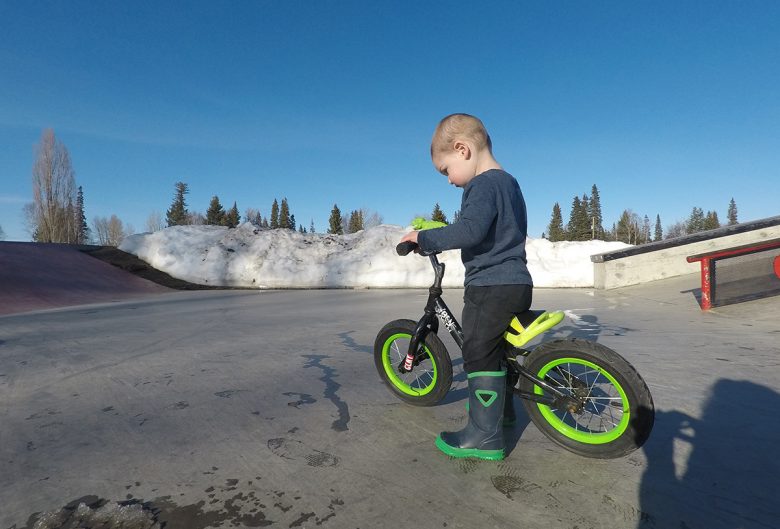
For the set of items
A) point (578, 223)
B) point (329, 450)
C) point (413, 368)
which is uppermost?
point (578, 223)

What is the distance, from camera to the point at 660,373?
277cm

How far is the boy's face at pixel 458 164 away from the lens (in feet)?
6.36

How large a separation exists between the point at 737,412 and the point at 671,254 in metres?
8.95

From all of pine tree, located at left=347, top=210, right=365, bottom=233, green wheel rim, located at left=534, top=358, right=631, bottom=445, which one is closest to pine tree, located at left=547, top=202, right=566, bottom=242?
pine tree, located at left=347, top=210, right=365, bottom=233

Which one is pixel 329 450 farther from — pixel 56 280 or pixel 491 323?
pixel 56 280

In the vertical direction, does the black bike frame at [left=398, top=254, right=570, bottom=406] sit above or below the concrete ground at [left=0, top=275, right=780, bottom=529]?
above

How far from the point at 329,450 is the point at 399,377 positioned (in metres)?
0.94

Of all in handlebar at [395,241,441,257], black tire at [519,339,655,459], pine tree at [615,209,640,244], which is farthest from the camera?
pine tree at [615,209,640,244]

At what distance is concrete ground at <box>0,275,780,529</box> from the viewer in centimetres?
134

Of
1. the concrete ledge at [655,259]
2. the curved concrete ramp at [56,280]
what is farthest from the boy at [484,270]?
the curved concrete ramp at [56,280]

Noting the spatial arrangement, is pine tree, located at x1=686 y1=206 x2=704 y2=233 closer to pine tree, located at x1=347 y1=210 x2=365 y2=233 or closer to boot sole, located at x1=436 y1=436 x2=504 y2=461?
pine tree, located at x1=347 y1=210 x2=365 y2=233

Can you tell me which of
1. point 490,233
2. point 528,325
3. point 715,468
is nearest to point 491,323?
point 528,325

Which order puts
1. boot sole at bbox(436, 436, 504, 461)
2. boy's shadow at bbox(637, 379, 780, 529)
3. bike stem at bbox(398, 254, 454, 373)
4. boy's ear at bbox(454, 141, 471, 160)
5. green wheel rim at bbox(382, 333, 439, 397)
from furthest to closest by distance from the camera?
1. green wheel rim at bbox(382, 333, 439, 397)
2. bike stem at bbox(398, 254, 454, 373)
3. boy's ear at bbox(454, 141, 471, 160)
4. boot sole at bbox(436, 436, 504, 461)
5. boy's shadow at bbox(637, 379, 780, 529)

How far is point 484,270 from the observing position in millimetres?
1849
